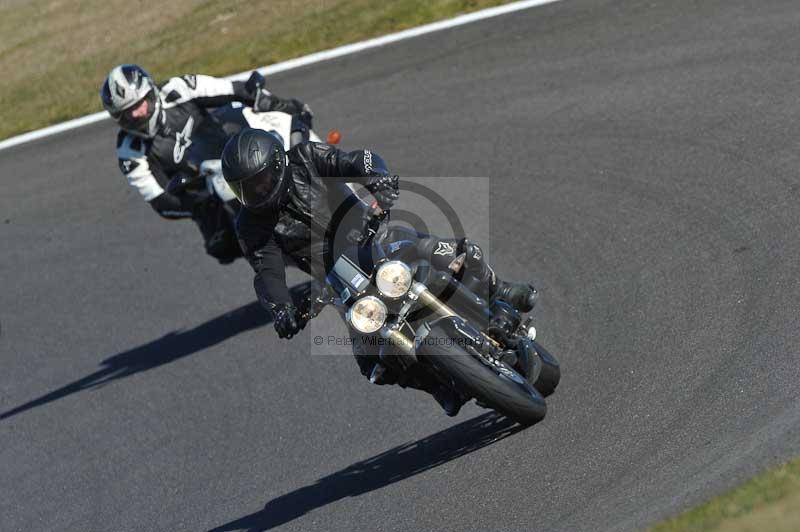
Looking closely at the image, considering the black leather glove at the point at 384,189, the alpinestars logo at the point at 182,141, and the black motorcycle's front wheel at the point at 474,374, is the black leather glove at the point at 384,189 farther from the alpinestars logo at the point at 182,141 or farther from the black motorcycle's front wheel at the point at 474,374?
the alpinestars logo at the point at 182,141

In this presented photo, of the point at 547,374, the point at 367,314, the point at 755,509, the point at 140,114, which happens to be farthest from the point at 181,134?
the point at 755,509

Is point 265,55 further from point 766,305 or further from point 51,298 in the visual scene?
point 766,305

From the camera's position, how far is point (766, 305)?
6898 millimetres

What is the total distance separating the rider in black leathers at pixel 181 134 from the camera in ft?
31.3

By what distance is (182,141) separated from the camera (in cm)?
967

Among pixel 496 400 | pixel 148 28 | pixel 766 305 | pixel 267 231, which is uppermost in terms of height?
pixel 267 231

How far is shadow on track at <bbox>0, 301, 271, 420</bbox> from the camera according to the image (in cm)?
970

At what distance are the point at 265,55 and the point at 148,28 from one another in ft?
11.2

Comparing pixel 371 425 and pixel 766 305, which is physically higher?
pixel 766 305

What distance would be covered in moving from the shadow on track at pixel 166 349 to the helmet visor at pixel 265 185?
11.2 feet

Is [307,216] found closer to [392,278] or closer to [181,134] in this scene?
[392,278]

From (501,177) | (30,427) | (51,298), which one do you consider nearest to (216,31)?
(51,298)

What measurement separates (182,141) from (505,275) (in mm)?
2936

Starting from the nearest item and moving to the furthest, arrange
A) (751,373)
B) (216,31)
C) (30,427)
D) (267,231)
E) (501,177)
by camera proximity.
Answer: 1. (751,373)
2. (267,231)
3. (30,427)
4. (501,177)
5. (216,31)
